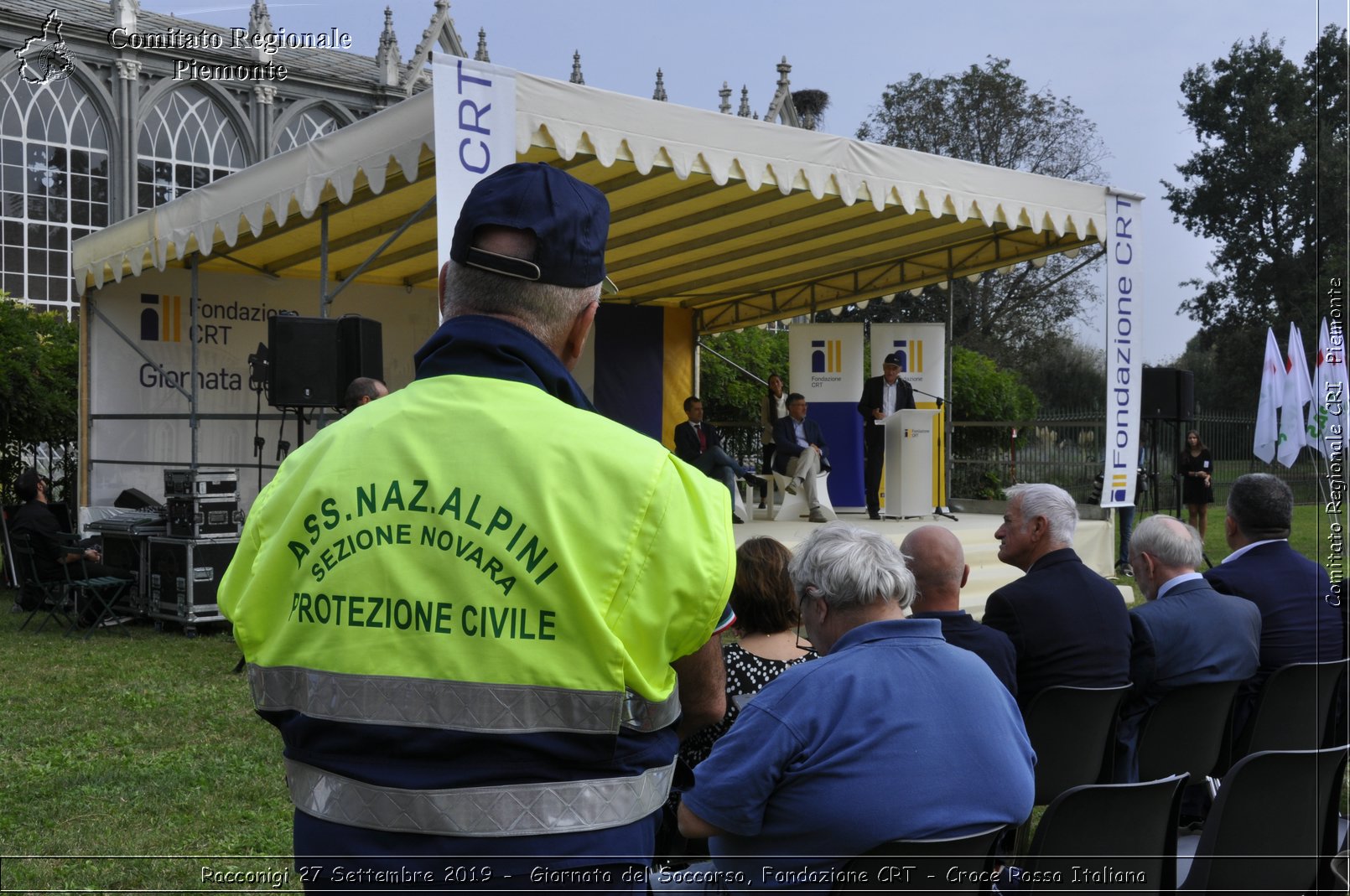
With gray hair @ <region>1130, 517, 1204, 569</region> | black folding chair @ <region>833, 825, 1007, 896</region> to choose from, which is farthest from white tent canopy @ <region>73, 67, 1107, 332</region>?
black folding chair @ <region>833, 825, 1007, 896</region>

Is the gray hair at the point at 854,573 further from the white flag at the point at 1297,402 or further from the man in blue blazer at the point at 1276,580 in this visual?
the man in blue blazer at the point at 1276,580

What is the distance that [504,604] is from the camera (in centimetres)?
117

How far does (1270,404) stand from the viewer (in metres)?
8.70

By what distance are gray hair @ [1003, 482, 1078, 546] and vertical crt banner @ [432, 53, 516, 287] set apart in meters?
2.88

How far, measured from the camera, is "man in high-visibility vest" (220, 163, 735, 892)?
1154 mm

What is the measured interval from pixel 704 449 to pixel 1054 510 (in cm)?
925

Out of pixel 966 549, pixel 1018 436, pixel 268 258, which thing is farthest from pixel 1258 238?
pixel 268 258

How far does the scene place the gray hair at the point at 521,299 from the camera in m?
1.29

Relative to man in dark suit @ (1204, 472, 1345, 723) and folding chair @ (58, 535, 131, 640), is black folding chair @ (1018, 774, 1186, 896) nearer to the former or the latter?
man in dark suit @ (1204, 472, 1345, 723)

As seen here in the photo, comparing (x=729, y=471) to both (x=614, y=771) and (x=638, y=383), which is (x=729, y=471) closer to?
(x=638, y=383)

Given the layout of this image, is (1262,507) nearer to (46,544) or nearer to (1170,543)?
(1170,543)

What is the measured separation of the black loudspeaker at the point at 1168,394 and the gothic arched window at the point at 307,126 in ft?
59.9

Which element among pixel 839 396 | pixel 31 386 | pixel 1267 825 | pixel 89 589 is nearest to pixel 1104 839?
pixel 1267 825

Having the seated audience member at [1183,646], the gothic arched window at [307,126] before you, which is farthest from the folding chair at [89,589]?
the gothic arched window at [307,126]
